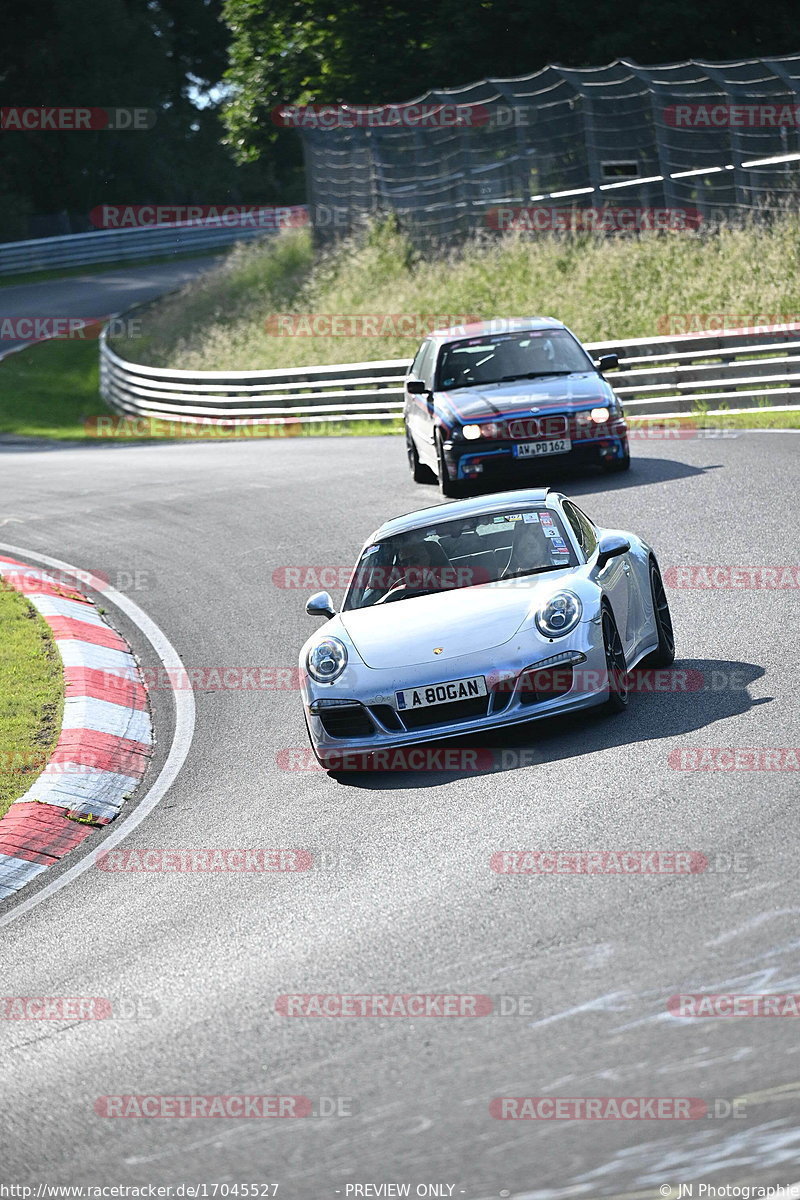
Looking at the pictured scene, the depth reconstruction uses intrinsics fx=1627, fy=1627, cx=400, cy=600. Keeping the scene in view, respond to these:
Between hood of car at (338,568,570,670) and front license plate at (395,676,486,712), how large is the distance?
0.15 m

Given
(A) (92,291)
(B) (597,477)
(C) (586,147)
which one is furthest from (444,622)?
(A) (92,291)

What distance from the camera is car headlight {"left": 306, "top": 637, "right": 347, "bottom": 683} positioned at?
870 cm

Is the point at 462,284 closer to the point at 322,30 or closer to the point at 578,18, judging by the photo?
the point at 578,18

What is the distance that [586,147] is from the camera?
1120 inches

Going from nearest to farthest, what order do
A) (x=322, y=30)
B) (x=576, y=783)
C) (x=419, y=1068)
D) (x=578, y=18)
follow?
(x=419, y=1068), (x=576, y=783), (x=578, y=18), (x=322, y=30)

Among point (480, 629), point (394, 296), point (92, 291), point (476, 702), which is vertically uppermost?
point (92, 291)

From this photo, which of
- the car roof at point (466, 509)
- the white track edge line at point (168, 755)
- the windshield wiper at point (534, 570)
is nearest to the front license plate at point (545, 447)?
the white track edge line at point (168, 755)

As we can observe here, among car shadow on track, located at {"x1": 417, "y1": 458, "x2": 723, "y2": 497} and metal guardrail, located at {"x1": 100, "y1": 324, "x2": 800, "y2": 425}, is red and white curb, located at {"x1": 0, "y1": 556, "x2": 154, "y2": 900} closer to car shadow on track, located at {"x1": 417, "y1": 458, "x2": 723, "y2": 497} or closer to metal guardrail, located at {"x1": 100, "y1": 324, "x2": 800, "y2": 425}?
car shadow on track, located at {"x1": 417, "y1": 458, "x2": 723, "y2": 497}

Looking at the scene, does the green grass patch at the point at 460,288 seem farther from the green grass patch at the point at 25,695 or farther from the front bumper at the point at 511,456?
the green grass patch at the point at 25,695

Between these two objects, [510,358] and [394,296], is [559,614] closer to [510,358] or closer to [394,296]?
[510,358]

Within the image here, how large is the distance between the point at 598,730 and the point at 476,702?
70cm

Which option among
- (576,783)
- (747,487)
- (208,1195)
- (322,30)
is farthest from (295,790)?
(322,30)

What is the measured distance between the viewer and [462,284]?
1300 inches

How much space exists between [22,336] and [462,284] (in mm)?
16191
